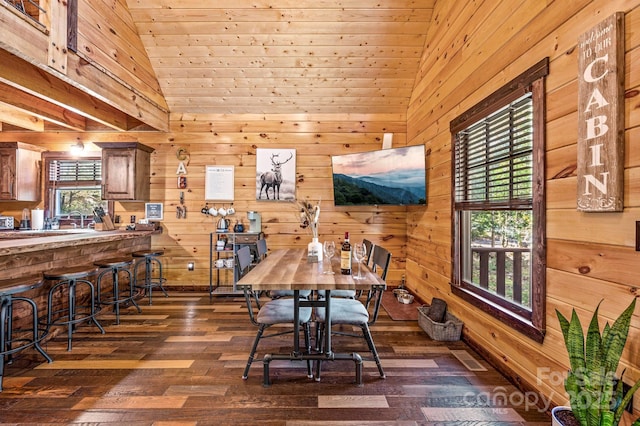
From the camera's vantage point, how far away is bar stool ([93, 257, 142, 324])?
3193 millimetres

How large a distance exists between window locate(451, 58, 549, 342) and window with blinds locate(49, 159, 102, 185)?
5.04m

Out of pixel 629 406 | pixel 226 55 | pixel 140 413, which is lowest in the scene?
pixel 140 413

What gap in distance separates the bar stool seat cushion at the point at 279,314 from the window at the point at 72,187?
3.74 meters

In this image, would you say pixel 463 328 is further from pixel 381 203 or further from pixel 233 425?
pixel 233 425

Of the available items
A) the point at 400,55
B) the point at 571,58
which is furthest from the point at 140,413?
the point at 400,55

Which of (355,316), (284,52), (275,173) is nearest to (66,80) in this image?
(284,52)

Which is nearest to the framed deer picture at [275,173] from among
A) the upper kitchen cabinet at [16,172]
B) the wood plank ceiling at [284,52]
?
the wood plank ceiling at [284,52]

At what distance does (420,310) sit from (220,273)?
2.94 meters

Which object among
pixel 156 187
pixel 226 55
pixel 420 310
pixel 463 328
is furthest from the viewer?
pixel 156 187

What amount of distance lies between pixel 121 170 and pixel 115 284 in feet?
5.84

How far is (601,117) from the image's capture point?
1433 mm

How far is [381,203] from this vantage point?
4121 millimetres

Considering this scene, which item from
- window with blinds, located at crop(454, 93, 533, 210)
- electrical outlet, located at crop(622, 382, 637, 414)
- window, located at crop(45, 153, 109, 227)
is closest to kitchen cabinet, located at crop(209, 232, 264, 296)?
window, located at crop(45, 153, 109, 227)

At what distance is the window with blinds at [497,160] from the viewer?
207 cm
